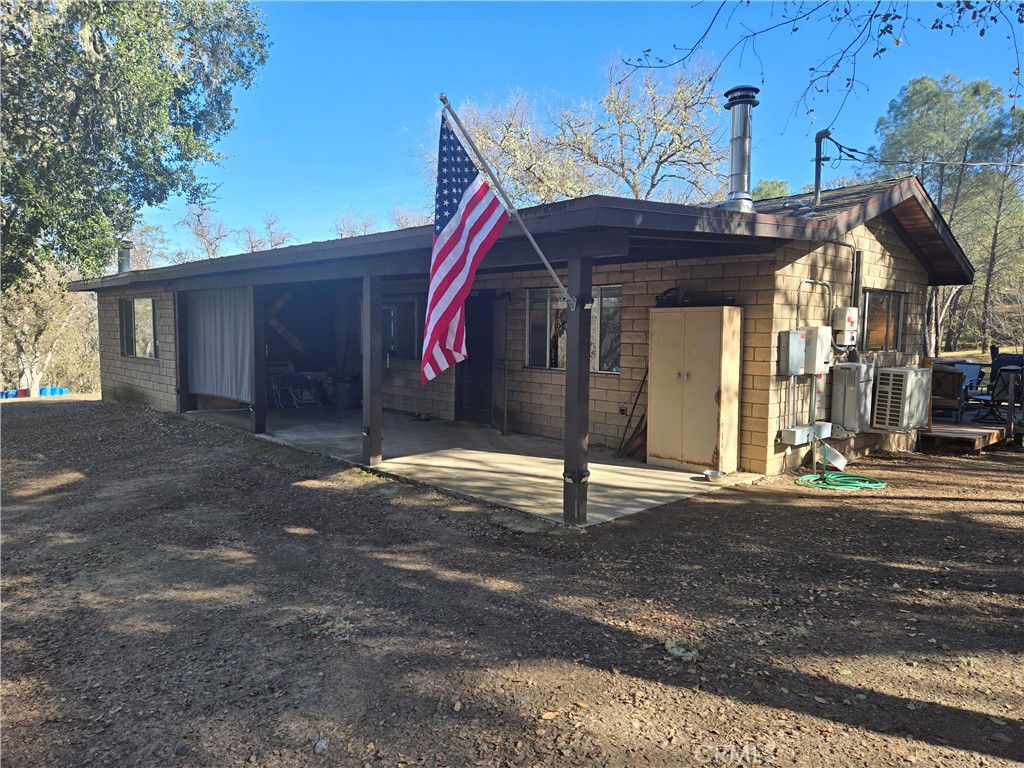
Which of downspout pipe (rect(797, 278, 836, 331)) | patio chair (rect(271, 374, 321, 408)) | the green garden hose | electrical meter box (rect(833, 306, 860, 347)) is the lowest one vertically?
the green garden hose

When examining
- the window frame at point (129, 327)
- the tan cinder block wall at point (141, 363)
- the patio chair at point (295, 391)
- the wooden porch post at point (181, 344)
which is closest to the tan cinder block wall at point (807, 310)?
the patio chair at point (295, 391)

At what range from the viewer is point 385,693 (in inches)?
107

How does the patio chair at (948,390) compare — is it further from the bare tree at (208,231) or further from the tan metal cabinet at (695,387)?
the bare tree at (208,231)

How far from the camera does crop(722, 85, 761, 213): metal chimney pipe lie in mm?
7047

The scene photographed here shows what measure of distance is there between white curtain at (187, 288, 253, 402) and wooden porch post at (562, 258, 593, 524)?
5.68 metres

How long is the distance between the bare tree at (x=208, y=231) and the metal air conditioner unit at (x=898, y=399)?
34.5 metres

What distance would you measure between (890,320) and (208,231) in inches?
1402

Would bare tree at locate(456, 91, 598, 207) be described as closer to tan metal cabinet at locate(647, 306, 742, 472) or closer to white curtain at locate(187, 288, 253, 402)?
white curtain at locate(187, 288, 253, 402)

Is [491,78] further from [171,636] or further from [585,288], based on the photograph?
[171,636]

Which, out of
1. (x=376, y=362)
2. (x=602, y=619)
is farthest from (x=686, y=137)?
(x=602, y=619)

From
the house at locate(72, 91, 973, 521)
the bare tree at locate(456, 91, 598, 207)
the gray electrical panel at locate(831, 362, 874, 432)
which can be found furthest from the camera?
the bare tree at locate(456, 91, 598, 207)

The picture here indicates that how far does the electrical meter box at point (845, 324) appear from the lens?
22.9ft

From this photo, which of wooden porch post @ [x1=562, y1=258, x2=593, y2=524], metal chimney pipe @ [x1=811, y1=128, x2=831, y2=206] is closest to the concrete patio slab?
wooden porch post @ [x1=562, y1=258, x2=593, y2=524]

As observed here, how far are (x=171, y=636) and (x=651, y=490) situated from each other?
4.06 meters
